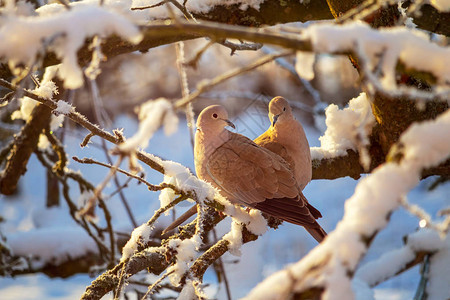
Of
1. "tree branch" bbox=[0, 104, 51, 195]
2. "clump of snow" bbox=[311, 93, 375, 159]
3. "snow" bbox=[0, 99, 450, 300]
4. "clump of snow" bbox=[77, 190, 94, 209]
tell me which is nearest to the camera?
"clump of snow" bbox=[311, 93, 375, 159]

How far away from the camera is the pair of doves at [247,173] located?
153 centimetres

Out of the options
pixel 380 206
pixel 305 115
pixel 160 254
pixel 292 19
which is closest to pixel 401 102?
pixel 292 19

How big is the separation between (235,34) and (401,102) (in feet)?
4.25

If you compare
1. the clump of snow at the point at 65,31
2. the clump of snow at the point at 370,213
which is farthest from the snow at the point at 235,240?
the clump of snow at the point at 65,31

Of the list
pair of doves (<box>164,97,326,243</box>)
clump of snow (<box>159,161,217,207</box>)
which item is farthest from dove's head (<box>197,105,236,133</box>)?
clump of snow (<box>159,161,217,207</box>)

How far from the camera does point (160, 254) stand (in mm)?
1509

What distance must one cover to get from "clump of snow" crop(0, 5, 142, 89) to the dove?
108 centimetres

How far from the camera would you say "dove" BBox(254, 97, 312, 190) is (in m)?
1.71

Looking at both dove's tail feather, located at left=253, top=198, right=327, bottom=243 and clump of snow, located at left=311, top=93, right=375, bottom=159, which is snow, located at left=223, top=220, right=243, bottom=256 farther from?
clump of snow, located at left=311, top=93, right=375, bottom=159

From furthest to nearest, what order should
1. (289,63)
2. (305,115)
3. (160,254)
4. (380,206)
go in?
(305,115), (289,63), (160,254), (380,206)

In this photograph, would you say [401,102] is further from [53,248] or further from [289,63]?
[53,248]

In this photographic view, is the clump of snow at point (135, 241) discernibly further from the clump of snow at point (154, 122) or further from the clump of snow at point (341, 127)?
the clump of snow at point (341, 127)

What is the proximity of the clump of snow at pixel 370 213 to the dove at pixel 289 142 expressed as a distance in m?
0.98

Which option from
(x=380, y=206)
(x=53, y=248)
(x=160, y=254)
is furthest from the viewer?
(x=53, y=248)
